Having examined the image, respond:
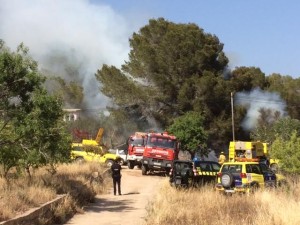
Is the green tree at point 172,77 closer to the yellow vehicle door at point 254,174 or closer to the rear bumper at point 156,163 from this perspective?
the rear bumper at point 156,163

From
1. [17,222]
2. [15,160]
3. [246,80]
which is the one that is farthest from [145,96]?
[17,222]

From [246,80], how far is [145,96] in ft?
39.2

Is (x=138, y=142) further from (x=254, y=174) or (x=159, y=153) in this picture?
(x=254, y=174)

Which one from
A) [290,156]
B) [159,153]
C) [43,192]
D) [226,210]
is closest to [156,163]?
[159,153]

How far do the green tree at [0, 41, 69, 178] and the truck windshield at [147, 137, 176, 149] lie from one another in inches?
732

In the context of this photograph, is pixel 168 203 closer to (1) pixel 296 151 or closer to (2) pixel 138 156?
(1) pixel 296 151

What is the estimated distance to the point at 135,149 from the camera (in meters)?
38.6

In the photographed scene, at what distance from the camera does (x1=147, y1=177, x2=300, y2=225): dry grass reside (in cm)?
1149

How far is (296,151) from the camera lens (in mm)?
27562

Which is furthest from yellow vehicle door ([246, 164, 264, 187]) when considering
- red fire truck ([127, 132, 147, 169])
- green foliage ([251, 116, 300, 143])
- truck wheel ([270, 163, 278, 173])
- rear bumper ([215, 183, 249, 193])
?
green foliage ([251, 116, 300, 143])

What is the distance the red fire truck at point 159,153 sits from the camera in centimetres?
3322

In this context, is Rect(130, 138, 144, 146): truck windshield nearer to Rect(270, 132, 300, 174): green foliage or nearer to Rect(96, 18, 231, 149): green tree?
Rect(96, 18, 231, 149): green tree

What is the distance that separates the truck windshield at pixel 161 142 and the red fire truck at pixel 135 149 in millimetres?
4212

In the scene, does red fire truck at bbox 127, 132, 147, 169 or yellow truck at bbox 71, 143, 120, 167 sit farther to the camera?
yellow truck at bbox 71, 143, 120, 167
